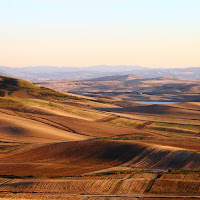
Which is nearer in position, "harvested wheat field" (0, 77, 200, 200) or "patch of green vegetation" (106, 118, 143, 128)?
"harvested wheat field" (0, 77, 200, 200)

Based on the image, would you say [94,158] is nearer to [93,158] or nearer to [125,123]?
[93,158]

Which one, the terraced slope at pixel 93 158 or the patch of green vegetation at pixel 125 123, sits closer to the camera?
the terraced slope at pixel 93 158

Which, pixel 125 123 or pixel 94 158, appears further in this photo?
pixel 125 123

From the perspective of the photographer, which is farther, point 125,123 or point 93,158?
point 125,123

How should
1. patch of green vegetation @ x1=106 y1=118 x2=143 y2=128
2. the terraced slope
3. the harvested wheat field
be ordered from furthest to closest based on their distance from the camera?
patch of green vegetation @ x1=106 y1=118 x2=143 y2=128, the terraced slope, the harvested wheat field

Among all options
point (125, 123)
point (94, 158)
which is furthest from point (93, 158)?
point (125, 123)

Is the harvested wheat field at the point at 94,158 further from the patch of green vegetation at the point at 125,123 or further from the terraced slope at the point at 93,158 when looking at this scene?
the patch of green vegetation at the point at 125,123

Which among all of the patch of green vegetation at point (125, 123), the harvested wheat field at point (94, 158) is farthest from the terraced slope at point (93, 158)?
the patch of green vegetation at point (125, 123)

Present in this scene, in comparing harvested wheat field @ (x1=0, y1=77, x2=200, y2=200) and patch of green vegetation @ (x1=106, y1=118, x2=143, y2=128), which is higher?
harvested wheat field @ (x1=0, y1=77, x2=200, y2=200)

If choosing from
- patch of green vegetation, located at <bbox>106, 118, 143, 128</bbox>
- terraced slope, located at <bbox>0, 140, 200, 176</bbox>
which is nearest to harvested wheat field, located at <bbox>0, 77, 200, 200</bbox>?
terraced slope, located at <bbox>0, 140, 200, 176</bbox>

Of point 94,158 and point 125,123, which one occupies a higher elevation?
point 94,158

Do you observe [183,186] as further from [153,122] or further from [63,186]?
[153,122]

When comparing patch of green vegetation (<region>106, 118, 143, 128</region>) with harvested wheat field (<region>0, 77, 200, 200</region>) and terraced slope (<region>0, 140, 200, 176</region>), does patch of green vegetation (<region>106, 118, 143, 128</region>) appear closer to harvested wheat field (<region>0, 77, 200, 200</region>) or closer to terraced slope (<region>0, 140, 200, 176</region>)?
harvested wheat field (<region>0, 77, 200, 200</region>)

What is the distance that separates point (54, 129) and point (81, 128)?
7173 mm
